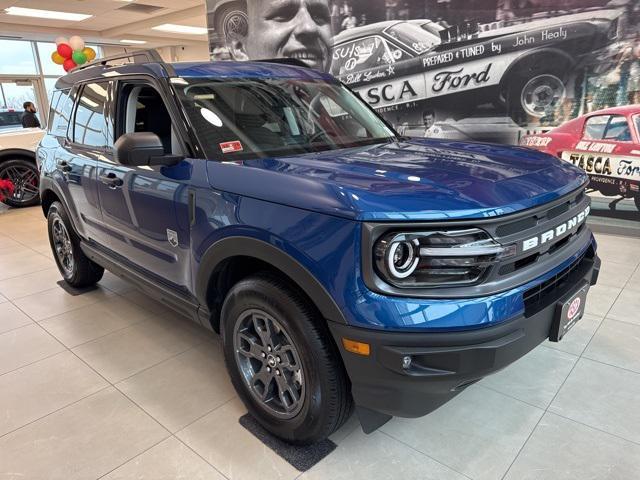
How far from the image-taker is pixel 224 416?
208 centimetres

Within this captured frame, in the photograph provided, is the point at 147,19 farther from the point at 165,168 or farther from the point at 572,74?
the point at 165,168

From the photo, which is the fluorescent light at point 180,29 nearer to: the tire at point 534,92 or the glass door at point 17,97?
the glass door at point 17,97

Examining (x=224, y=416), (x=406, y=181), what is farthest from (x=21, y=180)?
(x=406, y=181)

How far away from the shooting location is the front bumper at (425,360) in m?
1.38

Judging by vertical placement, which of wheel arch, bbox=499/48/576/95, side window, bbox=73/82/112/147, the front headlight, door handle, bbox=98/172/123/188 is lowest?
the front headlight

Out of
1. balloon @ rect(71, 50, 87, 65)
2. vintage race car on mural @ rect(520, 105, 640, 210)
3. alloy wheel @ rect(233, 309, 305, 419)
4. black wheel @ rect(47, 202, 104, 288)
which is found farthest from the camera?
balloon @ rect(71, 50, 87, 65)

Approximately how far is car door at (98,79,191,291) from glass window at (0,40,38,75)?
14464 millimetres

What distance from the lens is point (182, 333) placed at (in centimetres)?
288

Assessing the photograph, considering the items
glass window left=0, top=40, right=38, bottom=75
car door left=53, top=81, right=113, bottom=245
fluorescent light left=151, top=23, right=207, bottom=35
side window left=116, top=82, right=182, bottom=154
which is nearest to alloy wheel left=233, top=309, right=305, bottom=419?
side window left=116, top=82, right=182, bottom=154

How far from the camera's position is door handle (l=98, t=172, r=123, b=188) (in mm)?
2465

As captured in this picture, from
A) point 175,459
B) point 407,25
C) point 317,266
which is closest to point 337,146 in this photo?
point 317,266

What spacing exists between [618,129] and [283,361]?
4467 millimetres

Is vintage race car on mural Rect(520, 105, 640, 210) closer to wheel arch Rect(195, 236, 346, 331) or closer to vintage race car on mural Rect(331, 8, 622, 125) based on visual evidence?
vintage race car on mural Rect(331, 8, 622, 125)

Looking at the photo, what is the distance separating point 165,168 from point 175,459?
1235 millimetres
